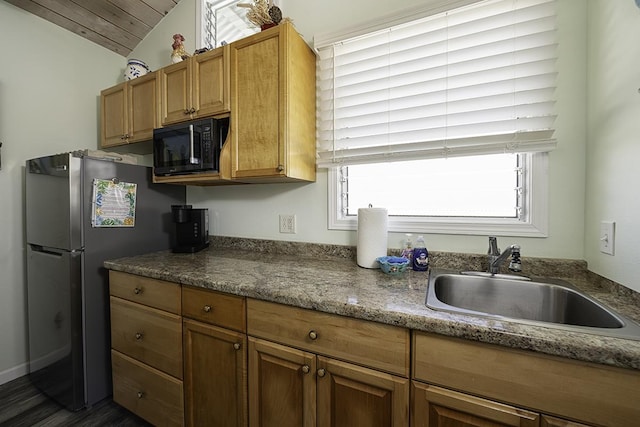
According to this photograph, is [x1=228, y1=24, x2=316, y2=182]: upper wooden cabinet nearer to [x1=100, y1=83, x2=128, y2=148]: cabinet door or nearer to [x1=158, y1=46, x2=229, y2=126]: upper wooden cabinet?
[x1=158, y1=46, x2=229, y2=126]: upper wooden cabinet

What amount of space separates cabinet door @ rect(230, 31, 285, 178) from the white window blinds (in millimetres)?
327

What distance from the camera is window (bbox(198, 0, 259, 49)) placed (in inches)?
77.4

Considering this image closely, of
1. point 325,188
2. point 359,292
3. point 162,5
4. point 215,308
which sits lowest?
point 215,308

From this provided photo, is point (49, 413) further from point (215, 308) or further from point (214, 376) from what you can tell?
point (215, 308)

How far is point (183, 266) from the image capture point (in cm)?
134

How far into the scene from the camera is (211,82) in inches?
59.0

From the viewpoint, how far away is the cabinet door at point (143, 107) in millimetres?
1729

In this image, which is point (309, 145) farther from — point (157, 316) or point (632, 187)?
point (632, 187)

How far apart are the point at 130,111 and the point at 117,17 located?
899mm

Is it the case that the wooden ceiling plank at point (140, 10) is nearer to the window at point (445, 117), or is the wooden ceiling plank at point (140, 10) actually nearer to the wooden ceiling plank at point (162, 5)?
the wooden ceiling plank at point (162, 5)

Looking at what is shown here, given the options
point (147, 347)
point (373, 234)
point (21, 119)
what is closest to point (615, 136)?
point (373, 234)

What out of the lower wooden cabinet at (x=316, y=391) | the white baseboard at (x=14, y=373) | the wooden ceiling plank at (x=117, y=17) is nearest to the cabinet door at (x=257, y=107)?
the lower wooden cabinet at (x=316, y=391)

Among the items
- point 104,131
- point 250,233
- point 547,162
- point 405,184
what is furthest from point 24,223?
point 547,162

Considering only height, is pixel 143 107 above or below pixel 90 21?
below
